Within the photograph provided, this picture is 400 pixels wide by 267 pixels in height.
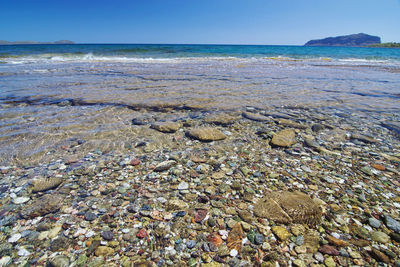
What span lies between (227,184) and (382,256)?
139cm

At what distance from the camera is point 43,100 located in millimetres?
5371

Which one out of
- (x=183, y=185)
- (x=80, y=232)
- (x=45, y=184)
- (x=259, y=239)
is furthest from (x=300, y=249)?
(x=45, y=184)

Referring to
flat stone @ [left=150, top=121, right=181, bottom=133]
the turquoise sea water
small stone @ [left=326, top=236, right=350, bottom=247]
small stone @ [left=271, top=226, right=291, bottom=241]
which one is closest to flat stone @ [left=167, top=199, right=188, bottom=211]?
small stone @ [left=271, top=226, right=291, bottom=241]

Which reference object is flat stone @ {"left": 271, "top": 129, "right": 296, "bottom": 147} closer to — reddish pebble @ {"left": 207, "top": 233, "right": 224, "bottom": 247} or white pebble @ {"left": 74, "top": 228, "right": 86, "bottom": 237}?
reddish pebble @ {"left": 207, "top": 233, "right": 224, "bottom": 247}

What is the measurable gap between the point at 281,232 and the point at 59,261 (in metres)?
1.74

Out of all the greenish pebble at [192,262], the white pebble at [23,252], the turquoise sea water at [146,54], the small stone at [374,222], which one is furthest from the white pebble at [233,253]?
the turquoise sea water at [146,54]

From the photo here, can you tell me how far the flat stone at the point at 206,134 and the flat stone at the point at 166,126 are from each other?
35 cm

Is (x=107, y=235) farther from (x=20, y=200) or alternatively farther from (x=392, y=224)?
(x=392, y=224)

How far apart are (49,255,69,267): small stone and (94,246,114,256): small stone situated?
194 mm

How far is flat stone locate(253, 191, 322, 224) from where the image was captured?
73.7 inches

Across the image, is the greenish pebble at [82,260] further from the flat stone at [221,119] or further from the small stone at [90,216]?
the flat stone at [221,119]

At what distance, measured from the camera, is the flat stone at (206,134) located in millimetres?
3446

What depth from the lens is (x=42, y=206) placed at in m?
1.97

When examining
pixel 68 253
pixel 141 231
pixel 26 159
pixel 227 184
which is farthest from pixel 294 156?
pixel 26 159
